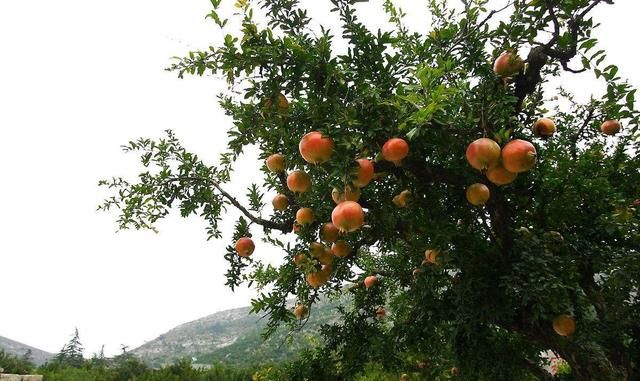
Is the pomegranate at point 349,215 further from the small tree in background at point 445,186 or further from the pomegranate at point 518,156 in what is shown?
the pomegranate at point 518,156

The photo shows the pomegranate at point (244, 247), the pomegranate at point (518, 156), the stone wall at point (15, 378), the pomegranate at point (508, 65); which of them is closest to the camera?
the pomegranate at point (518, 156)

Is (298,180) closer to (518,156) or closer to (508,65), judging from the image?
(518,156)

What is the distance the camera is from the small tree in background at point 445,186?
1.58m

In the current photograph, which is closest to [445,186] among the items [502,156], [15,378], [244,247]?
[502,156]

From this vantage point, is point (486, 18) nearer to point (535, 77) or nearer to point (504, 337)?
point (535, 77)

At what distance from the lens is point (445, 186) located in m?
2.17

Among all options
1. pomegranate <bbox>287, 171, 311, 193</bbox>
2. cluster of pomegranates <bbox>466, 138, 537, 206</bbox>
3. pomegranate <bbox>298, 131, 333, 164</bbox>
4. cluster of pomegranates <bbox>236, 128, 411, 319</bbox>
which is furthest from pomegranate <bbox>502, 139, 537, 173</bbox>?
pomegranate <bbox>287, 171, 311, 193</bbox>

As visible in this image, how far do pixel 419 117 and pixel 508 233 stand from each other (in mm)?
1206

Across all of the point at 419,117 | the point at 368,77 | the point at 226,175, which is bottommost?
the point at 419,117

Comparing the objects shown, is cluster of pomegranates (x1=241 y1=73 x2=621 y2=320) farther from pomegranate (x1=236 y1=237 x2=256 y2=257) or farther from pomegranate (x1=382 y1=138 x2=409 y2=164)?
pomegranate (x1=236 y1=237 x2=256 y2=257)

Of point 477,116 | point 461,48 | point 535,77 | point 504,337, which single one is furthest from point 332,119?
point 504,337

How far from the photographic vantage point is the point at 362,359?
2.66m

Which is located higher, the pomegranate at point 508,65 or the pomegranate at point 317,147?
the pomegranate at point 508,65

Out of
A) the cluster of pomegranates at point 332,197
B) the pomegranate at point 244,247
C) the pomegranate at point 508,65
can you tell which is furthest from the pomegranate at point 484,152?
the pomegranate at point 244,247
